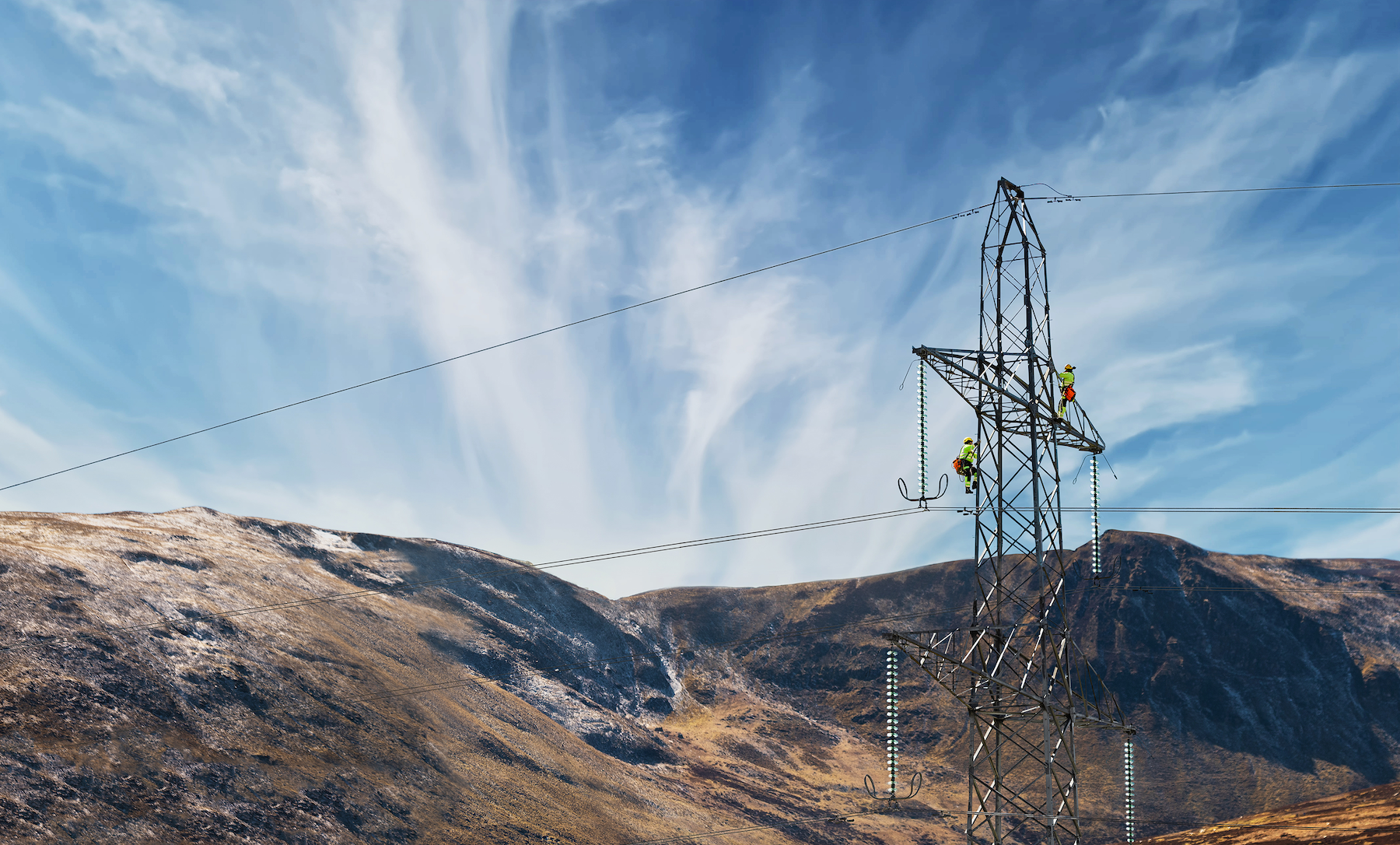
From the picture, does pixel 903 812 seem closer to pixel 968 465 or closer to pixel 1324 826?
pixel 1324 826

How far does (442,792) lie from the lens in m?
80.6

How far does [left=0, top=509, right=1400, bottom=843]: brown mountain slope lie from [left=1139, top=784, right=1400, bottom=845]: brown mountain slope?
4792 cm

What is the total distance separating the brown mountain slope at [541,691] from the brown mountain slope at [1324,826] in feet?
157

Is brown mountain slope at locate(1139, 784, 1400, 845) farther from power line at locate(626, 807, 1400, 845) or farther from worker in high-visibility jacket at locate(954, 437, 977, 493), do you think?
worker in high-visibility jacket at locate(954, 437, 977, 493)

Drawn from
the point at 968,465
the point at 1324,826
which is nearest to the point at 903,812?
the point at 1324,826

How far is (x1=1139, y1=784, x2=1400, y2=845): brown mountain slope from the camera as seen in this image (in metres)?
58.7

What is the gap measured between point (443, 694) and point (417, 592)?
27680 mm

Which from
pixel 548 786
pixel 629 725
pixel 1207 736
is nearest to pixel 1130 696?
pixel 1207 736

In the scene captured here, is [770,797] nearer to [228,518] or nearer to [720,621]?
[720,621]

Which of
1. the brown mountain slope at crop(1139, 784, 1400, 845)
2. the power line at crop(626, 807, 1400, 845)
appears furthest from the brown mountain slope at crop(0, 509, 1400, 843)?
the brown mountain slope at crop(1139, 784, 1400, 845)

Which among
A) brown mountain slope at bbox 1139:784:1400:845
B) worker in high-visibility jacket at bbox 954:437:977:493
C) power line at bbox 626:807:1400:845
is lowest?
power line at bbox 626:807:1400:845

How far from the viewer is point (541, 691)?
403 ft

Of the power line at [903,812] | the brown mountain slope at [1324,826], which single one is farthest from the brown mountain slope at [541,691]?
the brown mountain slope at [1324,826]

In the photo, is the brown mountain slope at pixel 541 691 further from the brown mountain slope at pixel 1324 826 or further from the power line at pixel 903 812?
the brown mountain slope at pixel 1324 826
